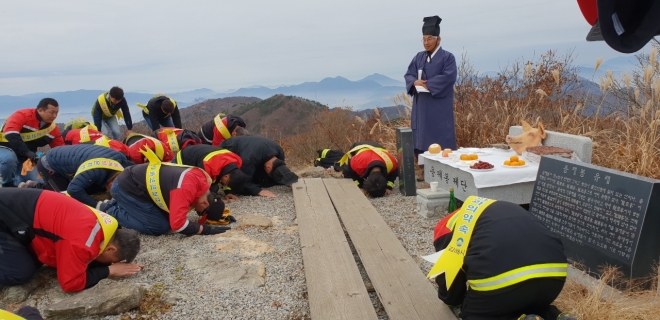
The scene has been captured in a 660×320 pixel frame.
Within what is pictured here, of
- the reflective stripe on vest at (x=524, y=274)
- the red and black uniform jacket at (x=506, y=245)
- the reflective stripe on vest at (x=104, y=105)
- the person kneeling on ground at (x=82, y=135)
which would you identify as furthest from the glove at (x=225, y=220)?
Answer: the reflective stripe on vest at (x=104, y=105)

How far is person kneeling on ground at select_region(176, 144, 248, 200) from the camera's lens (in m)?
6.12

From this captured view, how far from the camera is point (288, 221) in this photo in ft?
18.4

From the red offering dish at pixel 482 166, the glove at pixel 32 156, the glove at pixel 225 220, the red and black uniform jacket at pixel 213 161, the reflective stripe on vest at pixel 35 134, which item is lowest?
the glove at pixel 225 220

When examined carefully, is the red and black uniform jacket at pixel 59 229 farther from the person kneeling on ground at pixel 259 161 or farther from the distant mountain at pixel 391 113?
the distant mountain at pixel 391 113

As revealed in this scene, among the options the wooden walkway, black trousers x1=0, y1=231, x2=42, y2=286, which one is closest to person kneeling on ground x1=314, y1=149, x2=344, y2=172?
the wooden walkway

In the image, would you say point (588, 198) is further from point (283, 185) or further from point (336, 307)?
point (283, 185)

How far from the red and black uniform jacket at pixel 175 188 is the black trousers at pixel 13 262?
4.04ft

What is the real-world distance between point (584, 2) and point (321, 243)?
11.1ft

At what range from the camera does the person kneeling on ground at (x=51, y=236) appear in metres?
3.44

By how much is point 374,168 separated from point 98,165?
10.9 ft

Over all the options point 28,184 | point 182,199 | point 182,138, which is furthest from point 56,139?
point 182,199

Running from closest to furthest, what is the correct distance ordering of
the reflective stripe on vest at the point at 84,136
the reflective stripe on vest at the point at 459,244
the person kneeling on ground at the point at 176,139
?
the reflective stripe on vest at the point at 459,244
the reflective stripe on vest at the point at 84,136
the person kneeling on ground at the point at 176,139

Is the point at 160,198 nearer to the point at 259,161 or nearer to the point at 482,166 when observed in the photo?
the point at 259,161

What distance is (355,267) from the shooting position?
3.86 meters
